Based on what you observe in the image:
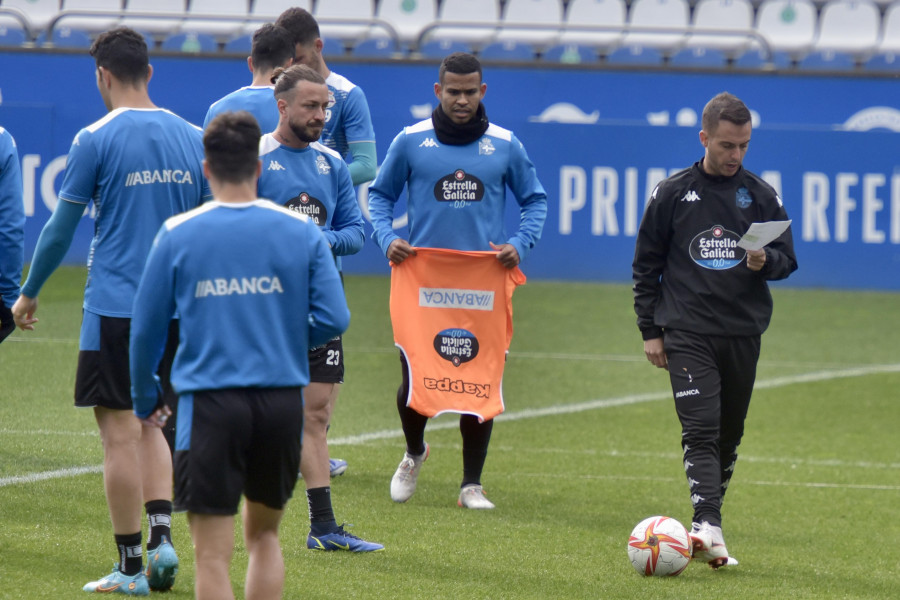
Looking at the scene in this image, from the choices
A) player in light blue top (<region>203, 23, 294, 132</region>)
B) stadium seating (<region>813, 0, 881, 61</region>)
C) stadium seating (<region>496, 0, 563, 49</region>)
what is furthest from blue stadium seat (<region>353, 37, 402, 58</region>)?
player in light blue top (<region>203, 23, 294, 132</region>)

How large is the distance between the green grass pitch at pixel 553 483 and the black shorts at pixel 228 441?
3.81ft

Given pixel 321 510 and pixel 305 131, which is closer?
pixel 305 131

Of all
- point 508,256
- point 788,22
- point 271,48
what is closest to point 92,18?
point 788,22

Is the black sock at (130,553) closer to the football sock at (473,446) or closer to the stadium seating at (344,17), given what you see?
the football sock at (473,446)

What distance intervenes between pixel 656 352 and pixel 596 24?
14.5 meters

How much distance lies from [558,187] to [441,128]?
30.8ft

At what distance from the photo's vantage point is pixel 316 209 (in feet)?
18.0

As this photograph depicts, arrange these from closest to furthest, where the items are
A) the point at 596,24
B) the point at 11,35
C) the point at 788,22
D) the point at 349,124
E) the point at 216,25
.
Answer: the point at 349,124 < the point at 11,35 < the point at 216,25 < the point at 596,24 < the point at 788,22

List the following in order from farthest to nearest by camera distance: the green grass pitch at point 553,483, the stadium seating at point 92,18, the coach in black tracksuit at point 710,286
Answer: the stadium seating at point 92,18 < the coach in black tracksuit at point 710,286 < the green grass pitch at point 553,483

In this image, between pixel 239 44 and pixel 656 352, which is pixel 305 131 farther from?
pixel 239 44

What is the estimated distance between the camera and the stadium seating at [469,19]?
18.5 meters

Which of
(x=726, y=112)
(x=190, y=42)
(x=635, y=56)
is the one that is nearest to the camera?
(x=726, y=112)

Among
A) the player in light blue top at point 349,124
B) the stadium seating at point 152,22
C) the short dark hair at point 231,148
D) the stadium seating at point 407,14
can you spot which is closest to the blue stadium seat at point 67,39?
the stadium seating at point 152,22

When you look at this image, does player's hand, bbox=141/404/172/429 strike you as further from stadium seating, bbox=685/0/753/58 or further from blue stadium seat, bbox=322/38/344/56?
stadium seating, bbox=685/0/753/58
